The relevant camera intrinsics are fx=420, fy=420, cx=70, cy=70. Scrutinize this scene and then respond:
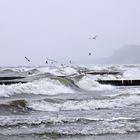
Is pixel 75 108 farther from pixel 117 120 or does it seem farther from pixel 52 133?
pixel 52 133

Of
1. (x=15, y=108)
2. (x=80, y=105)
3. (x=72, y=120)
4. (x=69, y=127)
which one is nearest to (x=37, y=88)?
(x=80, y=105)

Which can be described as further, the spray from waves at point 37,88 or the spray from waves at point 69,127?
the spray from waves at point 37,88

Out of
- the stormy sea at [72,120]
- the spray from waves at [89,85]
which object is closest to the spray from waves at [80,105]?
the stormy sea at [72,120]

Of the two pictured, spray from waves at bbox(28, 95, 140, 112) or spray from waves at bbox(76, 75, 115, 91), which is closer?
spray from waves at bbox(28, 95, 140, 112)

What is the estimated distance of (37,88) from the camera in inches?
1109

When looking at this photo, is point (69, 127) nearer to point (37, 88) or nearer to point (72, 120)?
point (72, 120)

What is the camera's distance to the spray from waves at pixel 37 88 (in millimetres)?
25828

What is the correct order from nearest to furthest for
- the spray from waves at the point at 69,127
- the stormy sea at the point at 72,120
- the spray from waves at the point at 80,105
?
the stormy sea at the point at 72,120
the spray from waves at the point at 69,127
the spray from waves at the point at 80,105

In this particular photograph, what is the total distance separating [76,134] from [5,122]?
9.64 ft

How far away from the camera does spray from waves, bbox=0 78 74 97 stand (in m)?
25.8

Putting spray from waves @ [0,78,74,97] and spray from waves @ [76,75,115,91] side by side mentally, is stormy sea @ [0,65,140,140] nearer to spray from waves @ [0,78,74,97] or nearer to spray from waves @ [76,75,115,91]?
spray from waves @ [0,78,74,97]

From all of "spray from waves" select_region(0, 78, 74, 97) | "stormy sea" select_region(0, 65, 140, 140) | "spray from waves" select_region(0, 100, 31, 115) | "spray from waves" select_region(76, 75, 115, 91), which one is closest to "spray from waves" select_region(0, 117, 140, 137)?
"stormy sea" select_region(0, 65, 140, 140)

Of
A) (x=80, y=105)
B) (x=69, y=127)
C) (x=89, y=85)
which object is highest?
(x=89, y=85)

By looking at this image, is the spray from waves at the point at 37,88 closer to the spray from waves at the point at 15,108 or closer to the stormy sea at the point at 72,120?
the spray from waves at the point at 15,108
